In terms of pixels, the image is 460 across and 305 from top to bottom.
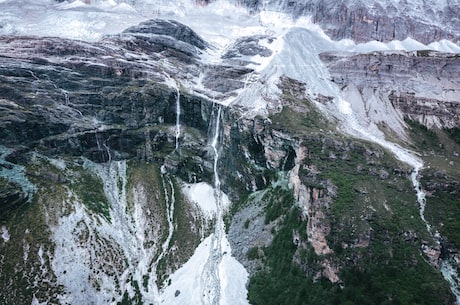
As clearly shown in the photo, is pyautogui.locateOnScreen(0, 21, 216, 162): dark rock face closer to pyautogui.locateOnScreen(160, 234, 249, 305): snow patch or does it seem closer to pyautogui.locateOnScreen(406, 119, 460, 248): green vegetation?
pyautogui.locateOnScreen(160, 234, 249, 305): snow patch

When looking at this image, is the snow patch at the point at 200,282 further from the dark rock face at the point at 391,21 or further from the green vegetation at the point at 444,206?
the dark rock face at the point at 391,21

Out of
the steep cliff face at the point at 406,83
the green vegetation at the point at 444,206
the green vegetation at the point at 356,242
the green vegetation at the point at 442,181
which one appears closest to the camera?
the green vegetation at the point at 356,242

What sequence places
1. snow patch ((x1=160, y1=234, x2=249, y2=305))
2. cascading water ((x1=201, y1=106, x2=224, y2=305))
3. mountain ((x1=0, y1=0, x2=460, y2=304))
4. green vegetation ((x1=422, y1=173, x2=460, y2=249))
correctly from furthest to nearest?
cascading water ((x1=201, y1=106, x2=224, y2=305)) → snow patch ((x1=160, y1=234, x2=249, y2=305)) → mountain ((x1=0, y1=0, x2=460, y2=304)) → green vegetation ((x1=422, y1=173, x2=460, y2=249))

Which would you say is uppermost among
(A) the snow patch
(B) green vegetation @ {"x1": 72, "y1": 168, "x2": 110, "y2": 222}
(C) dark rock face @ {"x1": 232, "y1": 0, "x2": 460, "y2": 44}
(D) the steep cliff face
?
(C) dark rock face @ {"x1": 232, "y1": 0, "x2": 460, "y2": 44}

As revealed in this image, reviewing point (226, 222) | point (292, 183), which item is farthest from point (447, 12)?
point (226, 222)

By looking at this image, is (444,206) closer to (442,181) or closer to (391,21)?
(442,181)

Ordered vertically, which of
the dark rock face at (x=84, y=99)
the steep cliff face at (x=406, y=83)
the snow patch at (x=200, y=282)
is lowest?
the snow patch at (x=200, y=282)

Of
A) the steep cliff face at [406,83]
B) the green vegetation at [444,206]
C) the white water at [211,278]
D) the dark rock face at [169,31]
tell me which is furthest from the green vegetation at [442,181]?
the dark rock face at [169,31]

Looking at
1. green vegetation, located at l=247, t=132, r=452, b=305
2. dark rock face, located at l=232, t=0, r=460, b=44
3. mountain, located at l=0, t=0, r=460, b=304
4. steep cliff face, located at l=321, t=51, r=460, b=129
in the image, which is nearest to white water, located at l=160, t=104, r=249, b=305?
mountain, located at l=0, t=0, r=460, b=304
